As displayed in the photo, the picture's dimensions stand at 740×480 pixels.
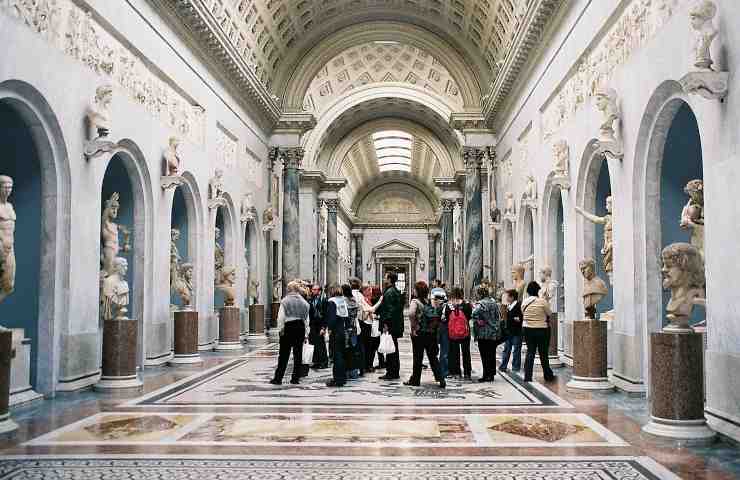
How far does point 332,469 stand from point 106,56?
961 cm

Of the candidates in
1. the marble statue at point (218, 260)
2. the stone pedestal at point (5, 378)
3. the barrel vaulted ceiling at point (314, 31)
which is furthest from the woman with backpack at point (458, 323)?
the marble statue at point (218, 260)

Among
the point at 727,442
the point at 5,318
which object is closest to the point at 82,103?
the point at 5,318

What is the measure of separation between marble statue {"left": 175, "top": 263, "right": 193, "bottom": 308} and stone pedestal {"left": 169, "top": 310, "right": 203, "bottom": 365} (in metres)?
0.77

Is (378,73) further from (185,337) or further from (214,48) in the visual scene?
(185,337)

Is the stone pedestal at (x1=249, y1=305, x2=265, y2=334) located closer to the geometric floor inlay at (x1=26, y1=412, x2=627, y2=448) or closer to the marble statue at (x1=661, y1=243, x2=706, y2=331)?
the geometric floor inlay at (x1=26, y1=412, x2=627, y2=448)

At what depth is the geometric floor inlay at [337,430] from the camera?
24.2 ft

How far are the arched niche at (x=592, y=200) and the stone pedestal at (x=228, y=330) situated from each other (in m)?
9.54

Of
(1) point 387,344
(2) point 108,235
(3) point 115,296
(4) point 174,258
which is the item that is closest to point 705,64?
(1) point 387,344

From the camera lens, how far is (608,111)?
1150cm

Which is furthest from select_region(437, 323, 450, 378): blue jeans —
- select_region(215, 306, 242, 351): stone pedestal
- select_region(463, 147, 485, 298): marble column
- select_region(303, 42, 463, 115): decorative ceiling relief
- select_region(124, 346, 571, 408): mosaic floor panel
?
select_region(303, 42, 463, 115): decorative ceiling relief

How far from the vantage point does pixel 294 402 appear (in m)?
10.1

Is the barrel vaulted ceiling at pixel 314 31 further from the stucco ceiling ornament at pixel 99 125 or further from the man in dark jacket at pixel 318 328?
the man in dark jacket at pixel 318 328

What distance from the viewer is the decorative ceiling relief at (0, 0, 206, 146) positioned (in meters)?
10.4

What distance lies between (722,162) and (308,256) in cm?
2879
